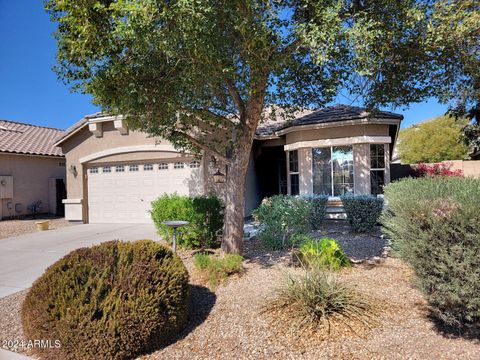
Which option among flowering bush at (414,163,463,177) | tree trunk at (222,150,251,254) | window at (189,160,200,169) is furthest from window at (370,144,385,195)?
flowering bush at (414,163,463,177)

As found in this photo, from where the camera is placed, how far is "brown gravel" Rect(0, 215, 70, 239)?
12492 millimetres

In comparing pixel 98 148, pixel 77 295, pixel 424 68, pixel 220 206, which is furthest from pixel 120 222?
pixel 424 68

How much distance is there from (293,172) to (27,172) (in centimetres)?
1528

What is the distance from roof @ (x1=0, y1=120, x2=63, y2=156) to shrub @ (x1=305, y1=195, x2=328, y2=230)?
13383 millimetres

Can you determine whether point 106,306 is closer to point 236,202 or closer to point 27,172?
point 236,202

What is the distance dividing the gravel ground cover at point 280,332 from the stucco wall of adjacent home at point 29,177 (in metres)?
13.9

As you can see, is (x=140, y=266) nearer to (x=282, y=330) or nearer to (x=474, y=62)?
(x=282, y=330)

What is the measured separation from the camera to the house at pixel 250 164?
11.1 metres

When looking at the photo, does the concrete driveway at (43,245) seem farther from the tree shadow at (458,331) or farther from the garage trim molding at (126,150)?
the tree shadow at (458,331)

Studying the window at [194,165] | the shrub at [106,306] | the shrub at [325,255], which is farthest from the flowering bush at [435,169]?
the shrub at [106,306]

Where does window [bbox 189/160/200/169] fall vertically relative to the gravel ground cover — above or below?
above

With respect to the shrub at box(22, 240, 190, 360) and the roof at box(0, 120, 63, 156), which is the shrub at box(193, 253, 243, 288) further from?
the roof at box(0, 120, 63, 156)

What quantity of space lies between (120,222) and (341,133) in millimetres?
10163

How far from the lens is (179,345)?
3.86 metres
